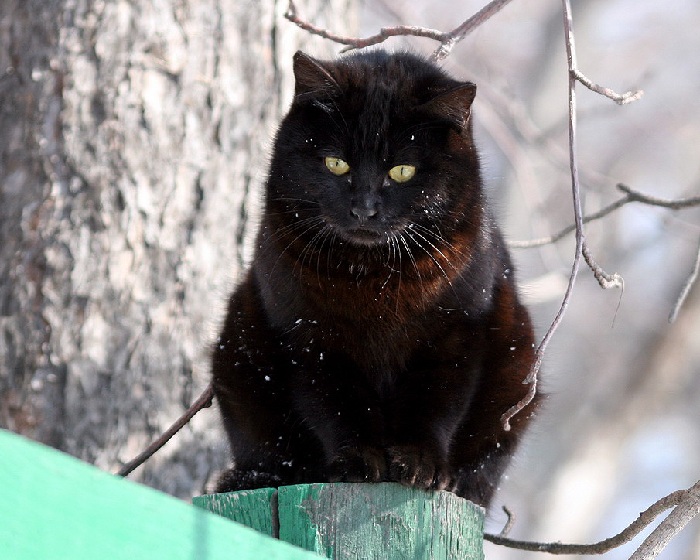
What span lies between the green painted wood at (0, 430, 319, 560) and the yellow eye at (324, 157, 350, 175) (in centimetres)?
106

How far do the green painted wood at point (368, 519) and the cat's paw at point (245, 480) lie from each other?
47cm

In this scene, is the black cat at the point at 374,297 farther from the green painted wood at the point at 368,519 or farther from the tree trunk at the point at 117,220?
the tree trunk at the point at 117,220

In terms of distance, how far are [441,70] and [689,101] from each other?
628cm

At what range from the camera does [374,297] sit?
2.05 meters

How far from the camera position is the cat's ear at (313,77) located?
6.46 feet

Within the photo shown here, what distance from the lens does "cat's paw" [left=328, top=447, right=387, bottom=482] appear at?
1733 millimetres

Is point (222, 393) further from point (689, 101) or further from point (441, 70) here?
point (689, 101)

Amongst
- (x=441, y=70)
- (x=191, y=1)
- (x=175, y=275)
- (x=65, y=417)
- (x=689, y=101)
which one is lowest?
(x=65, y=417)

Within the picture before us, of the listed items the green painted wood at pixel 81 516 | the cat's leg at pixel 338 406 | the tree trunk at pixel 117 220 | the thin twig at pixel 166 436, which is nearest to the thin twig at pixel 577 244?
the cat's leg at pixel 338 406

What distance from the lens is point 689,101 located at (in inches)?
305

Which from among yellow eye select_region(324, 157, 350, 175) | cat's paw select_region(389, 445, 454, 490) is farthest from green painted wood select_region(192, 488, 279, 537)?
yellow eye select_region(324, 157, 350, 175)

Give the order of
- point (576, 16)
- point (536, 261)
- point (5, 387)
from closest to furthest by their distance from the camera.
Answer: point (5, 387)
point (536, 261)
point (576, 16)

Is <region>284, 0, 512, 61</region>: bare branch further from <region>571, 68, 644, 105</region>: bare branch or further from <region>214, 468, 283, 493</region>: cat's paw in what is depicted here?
<region>214, 468, 283, 493</region>: cat's paw

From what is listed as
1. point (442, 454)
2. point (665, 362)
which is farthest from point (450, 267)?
point (665, 362)
